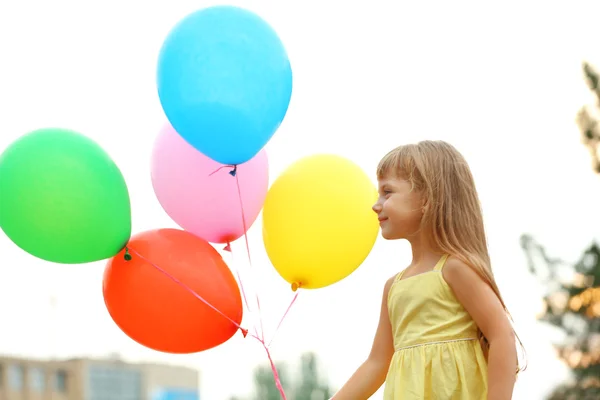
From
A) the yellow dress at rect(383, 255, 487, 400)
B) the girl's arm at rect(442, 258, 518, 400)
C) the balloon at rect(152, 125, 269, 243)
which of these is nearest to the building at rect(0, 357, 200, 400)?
the balloon at rect(152, 125, 269, 243)

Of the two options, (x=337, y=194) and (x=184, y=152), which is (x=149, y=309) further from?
(x=337, y=194)

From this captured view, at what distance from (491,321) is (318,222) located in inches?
51.5

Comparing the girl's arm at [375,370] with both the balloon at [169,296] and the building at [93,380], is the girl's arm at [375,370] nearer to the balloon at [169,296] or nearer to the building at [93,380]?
the balloon at [169,296]

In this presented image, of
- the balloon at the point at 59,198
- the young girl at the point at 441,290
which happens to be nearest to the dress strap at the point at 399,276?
the young girl at the point at 441,290

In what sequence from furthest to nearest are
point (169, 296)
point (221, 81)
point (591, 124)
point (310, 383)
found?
point (310, 383), point (591, 124), point (169, 296), point (221, 81)

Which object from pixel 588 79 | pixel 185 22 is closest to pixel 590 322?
pixel 588 79

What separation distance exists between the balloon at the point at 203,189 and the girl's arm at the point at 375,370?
1029 millimetres

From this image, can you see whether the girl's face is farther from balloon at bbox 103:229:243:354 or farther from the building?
the building

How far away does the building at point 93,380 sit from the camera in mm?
52125

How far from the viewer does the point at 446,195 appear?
8.48 feet

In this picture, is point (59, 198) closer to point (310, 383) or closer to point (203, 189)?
point (203, 189)

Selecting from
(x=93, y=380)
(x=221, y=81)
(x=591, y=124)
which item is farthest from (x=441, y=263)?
(x=93, y=380)

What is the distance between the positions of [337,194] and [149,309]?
0.81 meters

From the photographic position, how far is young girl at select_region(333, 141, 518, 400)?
8.11 ft
